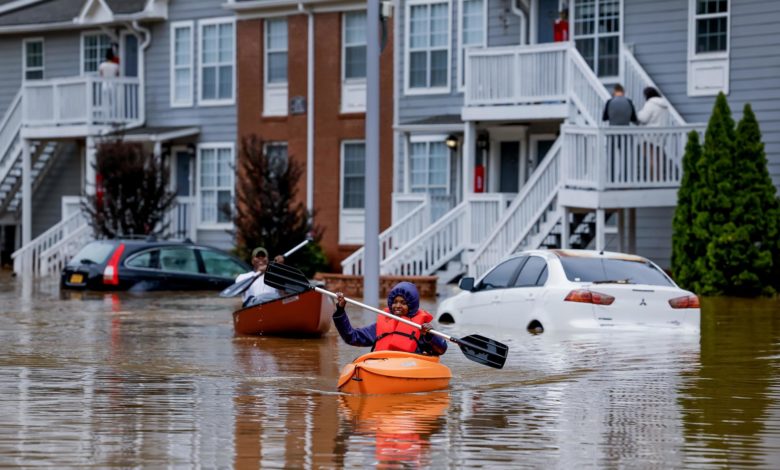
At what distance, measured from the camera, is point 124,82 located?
143ft

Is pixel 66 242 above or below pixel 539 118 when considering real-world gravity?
below

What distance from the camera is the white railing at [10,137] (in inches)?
1785

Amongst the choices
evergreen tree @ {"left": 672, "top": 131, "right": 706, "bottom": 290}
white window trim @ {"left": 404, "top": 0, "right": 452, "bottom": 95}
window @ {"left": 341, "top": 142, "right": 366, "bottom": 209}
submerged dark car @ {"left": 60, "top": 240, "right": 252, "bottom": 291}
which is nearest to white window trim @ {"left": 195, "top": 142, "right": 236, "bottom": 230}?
window @ {"left": 341, "top": 142, "right": 366, "bottom": 209}

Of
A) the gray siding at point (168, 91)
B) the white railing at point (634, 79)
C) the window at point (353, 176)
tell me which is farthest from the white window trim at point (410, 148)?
the gray siding at point (168, 91)

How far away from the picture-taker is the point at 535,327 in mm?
21312

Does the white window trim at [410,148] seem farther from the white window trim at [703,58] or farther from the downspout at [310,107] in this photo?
the white window trim at [703,58]

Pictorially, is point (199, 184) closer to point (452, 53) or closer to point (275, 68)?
point (275, 68)

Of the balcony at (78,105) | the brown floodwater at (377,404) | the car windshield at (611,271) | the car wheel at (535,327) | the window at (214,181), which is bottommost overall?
the brown floodwater at (377,404)

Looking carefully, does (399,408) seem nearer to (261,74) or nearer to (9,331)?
(9,331)

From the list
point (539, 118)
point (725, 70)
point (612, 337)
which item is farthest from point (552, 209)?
point (612, 337)

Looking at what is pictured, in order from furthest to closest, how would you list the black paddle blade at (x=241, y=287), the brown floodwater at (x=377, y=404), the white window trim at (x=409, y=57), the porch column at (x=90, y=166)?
1. the porch column at (x=90, y=166)
2. the white window trim at (x=409, y=57)
3. the black paddle blade at (x=241, y=287)
4. the brown floodwater at (x=377, y=404)

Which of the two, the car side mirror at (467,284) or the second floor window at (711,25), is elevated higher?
the second floor window at (711,25)

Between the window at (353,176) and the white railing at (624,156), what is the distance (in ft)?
33.1

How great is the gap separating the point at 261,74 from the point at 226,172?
2.82m
